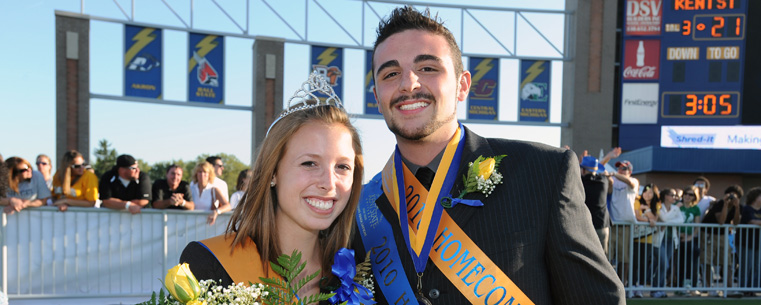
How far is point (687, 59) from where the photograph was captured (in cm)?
2031

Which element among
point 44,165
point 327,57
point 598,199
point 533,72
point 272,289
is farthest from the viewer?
point 533,72

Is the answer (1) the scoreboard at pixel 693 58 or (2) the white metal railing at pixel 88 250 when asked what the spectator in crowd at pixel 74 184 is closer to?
(2) the white metal railing at pixel 88 250

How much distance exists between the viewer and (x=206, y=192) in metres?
6.01

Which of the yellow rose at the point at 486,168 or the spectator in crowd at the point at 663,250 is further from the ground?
the yellow rose at the point at 486,168

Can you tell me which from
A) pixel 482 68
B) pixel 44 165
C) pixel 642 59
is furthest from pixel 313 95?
pixel 642 59

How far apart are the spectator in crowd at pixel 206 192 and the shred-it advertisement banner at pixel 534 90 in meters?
14.5

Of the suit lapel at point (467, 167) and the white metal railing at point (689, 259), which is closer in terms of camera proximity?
the suit lapel at point (467, 167)

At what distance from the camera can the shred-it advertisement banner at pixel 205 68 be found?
16.1 m

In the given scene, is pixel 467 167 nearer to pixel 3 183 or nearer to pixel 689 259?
pixel 3 183

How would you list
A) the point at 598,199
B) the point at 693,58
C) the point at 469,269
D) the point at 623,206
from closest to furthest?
the point at 469,269
the point at 598,199
the point at 623,206
the point at 693,58

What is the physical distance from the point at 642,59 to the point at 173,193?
66.1 feet

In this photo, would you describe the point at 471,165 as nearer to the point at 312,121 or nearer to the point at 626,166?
the point at 312,121

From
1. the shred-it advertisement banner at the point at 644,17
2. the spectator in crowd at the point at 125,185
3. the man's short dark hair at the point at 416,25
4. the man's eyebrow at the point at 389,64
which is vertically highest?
the shred-it advertisement banner at the point at 644,17

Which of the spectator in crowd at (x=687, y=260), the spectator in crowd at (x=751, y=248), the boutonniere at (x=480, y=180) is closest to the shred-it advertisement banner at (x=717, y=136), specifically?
the spectator in crowd at (x=751, y=248)
